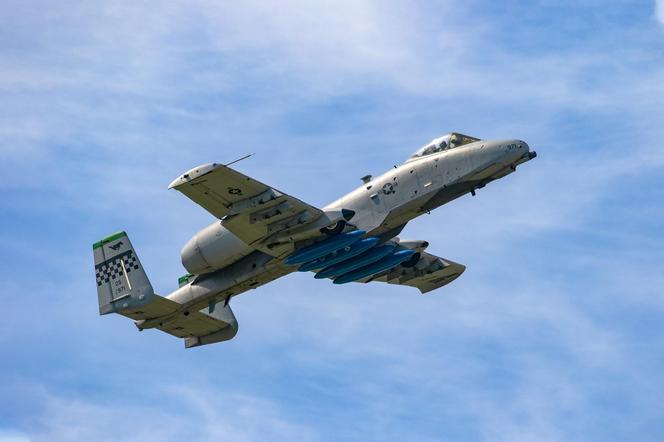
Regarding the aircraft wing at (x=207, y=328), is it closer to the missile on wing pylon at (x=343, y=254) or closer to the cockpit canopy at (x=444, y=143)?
the missile on wing pylon at (x=343, y=254)

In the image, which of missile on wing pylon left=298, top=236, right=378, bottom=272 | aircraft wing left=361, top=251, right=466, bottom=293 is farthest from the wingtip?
aircraft wing left=361, top=251, right=466, bottom=293

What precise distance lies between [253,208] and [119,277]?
802cm

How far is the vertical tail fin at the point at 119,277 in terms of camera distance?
2229 inches

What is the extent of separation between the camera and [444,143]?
56.2 meters

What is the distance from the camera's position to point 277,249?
54.8 meters

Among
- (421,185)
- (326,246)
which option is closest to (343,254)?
(326,246)

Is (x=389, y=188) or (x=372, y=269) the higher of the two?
(x=389, y=188)

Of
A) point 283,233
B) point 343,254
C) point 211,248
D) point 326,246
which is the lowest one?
point 343,254

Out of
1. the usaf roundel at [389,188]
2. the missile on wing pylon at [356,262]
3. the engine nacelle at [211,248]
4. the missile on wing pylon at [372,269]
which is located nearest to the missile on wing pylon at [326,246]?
the missile on wing pylon at [356,262]

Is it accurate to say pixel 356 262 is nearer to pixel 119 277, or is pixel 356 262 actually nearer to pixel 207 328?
pixel 207 328

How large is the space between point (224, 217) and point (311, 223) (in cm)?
360

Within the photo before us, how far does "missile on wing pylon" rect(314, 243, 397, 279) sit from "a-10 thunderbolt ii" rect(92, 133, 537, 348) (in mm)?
42

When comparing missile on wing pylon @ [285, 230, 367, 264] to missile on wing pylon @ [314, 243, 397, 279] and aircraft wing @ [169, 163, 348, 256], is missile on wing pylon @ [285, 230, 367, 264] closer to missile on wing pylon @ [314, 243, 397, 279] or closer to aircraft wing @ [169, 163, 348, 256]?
aircraft wing @ [169, 163, 348, 256]

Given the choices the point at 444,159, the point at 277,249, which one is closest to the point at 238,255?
the point at 277,249
